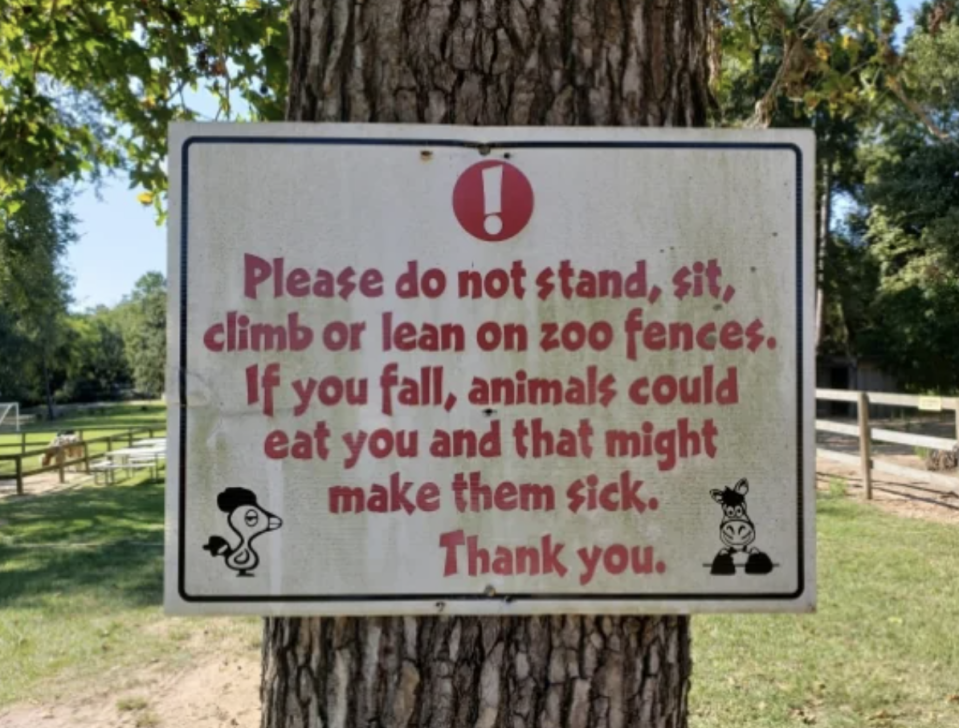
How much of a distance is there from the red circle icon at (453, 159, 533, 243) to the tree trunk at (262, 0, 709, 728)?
0.10 metres

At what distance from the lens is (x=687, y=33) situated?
1.50m

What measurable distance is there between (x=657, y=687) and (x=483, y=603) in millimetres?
341

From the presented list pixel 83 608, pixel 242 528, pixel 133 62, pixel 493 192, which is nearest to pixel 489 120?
pixel 493 192

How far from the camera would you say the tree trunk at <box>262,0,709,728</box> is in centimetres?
138

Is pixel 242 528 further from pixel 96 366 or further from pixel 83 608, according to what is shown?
pixel 96 366

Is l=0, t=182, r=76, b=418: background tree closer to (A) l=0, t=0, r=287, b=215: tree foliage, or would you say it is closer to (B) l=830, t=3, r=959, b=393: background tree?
(A) l=0, t=0, r=287, b=215: tree foliage

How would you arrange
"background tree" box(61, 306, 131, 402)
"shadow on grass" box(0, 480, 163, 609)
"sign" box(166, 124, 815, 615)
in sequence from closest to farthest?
"sign" box(166, 124, 815, 615) → "shadow on grass" box(0, 480, 163, 609) → "background tree" box(61, 306, 131, 402)

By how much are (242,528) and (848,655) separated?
15.4 feet

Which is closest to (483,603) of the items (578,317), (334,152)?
(578,317)

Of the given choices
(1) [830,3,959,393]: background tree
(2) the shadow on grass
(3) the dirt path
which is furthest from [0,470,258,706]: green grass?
(1) [830,3,959,393]: background tree

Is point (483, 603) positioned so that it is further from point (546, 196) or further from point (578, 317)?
point (546, 196)

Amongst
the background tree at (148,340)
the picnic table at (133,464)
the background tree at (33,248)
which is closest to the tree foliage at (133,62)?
the background tree at (33,248)

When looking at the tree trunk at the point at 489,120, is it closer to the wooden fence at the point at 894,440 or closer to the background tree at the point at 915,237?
the wooden fence at the point at 894,440

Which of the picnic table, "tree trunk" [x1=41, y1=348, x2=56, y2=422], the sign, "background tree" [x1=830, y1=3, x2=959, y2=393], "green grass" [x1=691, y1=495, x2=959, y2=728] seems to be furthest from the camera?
"tree trunk" [x1=41, y1=348, x2=56, y2=422]
